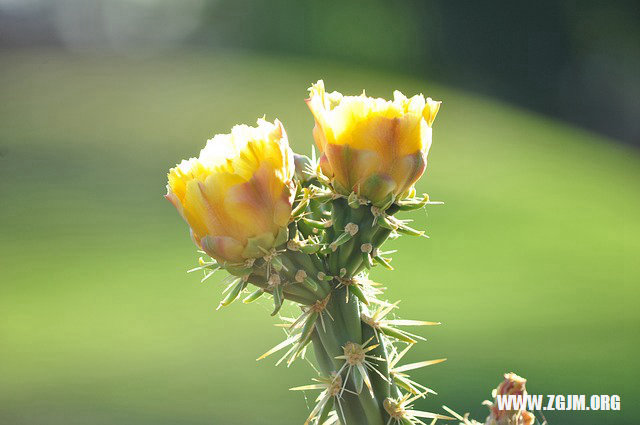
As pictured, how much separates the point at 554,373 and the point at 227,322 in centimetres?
109

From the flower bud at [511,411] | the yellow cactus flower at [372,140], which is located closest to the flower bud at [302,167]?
the yellow cactus flower at [372,140]

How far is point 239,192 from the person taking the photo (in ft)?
2.26

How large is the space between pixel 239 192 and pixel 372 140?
0.41 ft

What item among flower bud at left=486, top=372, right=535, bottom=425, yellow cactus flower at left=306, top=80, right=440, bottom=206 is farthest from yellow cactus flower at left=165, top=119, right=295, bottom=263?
flower bud at left=486, top=372, right=535, bottom=425

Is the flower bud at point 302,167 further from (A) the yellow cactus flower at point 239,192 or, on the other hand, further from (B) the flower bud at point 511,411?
(B) the flower bud at point 511,411

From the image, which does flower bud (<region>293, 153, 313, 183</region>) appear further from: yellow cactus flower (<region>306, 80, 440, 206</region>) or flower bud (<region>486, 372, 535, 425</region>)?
flower bud (<region>486, 372, 535, 425</region>)

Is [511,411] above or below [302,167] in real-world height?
below

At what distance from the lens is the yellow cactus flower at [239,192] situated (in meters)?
0.69

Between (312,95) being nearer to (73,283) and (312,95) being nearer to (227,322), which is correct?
(227,322)

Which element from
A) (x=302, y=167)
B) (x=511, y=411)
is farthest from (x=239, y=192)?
(x=511, y=411)

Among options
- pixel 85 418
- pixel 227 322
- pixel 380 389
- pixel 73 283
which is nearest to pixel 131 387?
pixel 85 418

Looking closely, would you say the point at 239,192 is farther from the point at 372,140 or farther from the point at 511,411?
the point at 511,411

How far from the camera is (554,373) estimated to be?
2334 mm

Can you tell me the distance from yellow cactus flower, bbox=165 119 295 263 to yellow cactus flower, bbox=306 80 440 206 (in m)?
0.04
